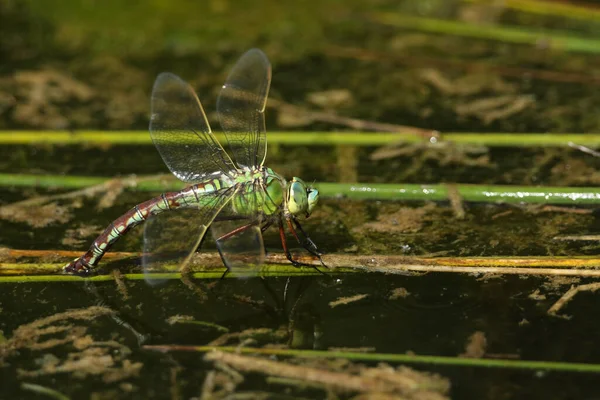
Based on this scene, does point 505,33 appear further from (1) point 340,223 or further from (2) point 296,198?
(2) point 296,198

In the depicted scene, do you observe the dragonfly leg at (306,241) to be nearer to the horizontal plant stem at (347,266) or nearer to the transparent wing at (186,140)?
the horizontal plant stem at (347,266)

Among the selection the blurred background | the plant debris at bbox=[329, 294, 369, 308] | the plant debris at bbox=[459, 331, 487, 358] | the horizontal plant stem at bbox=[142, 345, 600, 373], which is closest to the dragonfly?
the plant debris at bbox=[329, 294, 369, 308]

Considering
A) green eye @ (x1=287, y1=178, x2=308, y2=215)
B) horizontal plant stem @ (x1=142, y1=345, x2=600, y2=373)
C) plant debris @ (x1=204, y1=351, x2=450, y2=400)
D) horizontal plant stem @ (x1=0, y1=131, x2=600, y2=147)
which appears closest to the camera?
plant debris @ (x1=204, y1=351, x2=450, y2=400)

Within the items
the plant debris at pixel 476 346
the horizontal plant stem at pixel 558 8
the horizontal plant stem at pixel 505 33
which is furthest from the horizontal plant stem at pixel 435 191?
the horizontal plant stem at pixel 558 8

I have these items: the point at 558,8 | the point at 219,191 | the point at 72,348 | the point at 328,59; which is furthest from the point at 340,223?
the point at 558,8

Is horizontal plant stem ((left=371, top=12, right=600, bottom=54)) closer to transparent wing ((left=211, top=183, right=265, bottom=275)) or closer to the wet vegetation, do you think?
the wet vegetation
